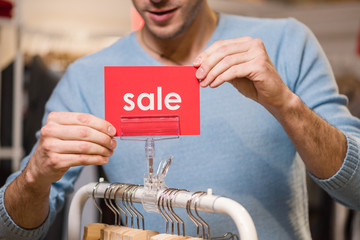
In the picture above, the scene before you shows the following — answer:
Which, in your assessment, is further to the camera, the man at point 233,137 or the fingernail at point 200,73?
the man at point 233,137

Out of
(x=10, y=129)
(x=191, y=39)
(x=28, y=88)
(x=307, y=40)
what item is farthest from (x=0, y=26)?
(x=307, y=40)

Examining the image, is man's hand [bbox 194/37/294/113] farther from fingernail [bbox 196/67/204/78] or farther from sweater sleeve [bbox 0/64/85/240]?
sweater sleeve [bbox 0/64/85/240]

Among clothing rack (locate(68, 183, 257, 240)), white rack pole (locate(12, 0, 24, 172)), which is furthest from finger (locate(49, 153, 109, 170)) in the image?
white rack pole (locate(12, 0, 24, 172))

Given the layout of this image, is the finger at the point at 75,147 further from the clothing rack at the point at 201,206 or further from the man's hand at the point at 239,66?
the man's hand at the point at 239,66

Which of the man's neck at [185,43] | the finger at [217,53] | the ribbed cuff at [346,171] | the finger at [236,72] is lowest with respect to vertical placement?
the ribbed cuff at [346,171]

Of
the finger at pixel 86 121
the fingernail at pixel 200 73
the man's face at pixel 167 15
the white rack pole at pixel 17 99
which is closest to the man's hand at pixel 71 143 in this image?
the finger at pixel 86 121

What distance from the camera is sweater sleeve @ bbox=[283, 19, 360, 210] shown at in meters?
0.99

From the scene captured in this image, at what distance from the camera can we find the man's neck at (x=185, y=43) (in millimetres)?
1254

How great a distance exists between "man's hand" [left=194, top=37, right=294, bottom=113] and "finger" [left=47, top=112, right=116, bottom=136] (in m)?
0.19

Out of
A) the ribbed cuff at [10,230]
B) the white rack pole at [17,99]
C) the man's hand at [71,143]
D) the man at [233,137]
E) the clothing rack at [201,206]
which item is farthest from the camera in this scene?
the white rack pole at [17,99]

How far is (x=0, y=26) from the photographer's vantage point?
2.64 meters

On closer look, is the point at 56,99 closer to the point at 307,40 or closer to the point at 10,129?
the point at 307,40

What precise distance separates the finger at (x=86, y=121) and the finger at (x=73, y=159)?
0.05m

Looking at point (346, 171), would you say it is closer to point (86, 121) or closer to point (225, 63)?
point (225, 63)
